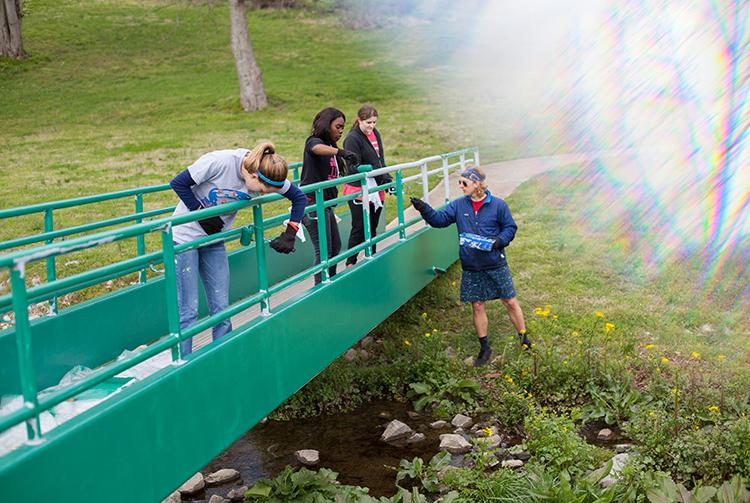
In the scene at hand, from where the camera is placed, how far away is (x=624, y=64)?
14.8 m

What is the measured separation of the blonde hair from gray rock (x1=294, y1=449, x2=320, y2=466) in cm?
303

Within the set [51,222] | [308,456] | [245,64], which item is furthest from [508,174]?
[51,222]

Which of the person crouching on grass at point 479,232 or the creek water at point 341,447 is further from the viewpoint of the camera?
the person crouching on grass at point 479,232

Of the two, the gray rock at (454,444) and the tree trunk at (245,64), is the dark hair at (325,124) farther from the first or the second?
the tree trunk at (245,64)

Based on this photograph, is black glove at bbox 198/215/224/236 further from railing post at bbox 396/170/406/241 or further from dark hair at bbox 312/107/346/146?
railing post at bbox 396/170/406/241

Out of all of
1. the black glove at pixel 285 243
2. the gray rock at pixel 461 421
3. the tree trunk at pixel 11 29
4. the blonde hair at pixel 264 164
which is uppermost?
the tree trunk at pixel 11 29

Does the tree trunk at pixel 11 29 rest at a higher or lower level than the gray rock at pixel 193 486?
higher

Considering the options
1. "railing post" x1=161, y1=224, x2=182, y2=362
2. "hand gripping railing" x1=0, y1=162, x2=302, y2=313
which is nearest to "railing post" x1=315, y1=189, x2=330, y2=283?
"hand gripping railing" x1=0, y1=162, x2=302, y2=313

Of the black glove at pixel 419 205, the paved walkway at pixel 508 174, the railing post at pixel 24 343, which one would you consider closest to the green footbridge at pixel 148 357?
the railing post at pixel 24 343

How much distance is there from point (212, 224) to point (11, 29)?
104ft

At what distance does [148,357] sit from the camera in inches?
169

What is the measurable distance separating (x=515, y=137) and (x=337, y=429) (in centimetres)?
1520

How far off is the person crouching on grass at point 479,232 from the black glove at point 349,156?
66cm

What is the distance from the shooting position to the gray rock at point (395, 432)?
7.78 m
